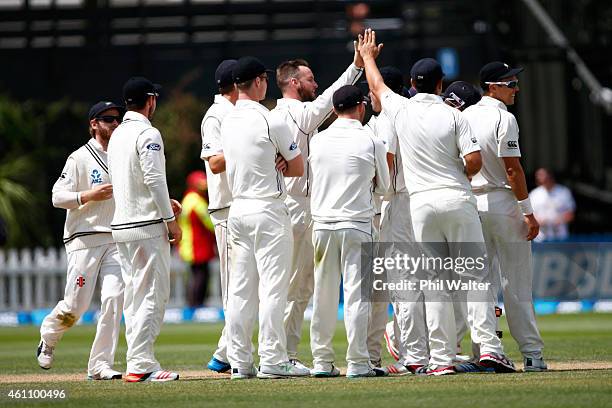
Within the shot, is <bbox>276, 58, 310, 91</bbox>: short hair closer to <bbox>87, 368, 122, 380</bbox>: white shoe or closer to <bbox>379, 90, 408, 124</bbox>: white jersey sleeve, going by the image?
<bbox>379, 90, 408, 124</bbox>: white jersey sleeve

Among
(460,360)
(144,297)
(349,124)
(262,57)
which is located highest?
(262,57)

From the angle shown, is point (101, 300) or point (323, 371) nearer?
point (323, 371)

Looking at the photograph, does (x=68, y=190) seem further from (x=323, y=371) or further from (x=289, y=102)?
(x=323, y=371)

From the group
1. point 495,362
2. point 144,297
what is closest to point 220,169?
point 144,297

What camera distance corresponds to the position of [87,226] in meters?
12.2

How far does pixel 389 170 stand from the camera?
11789mm

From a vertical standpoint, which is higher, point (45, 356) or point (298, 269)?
point (298, 269)

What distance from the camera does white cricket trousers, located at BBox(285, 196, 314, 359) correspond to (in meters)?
11.9

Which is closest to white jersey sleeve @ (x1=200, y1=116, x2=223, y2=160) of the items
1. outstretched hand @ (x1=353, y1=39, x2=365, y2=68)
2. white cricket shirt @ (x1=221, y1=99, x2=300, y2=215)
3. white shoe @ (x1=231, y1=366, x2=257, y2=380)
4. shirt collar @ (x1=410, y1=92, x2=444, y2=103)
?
white cricket shirt @ (x1=221, y1=99, x2=300, y2=215)

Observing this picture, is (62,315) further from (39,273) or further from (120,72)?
(120,72)

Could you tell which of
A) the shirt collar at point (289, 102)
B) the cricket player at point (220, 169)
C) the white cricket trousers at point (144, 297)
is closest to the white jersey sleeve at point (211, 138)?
the cricket player at point (220, 169)

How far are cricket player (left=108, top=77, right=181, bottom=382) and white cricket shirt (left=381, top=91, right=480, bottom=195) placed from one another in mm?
2127

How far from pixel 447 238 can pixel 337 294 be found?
1.08 metres

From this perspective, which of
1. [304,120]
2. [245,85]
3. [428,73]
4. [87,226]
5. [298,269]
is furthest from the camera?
[87,226]
